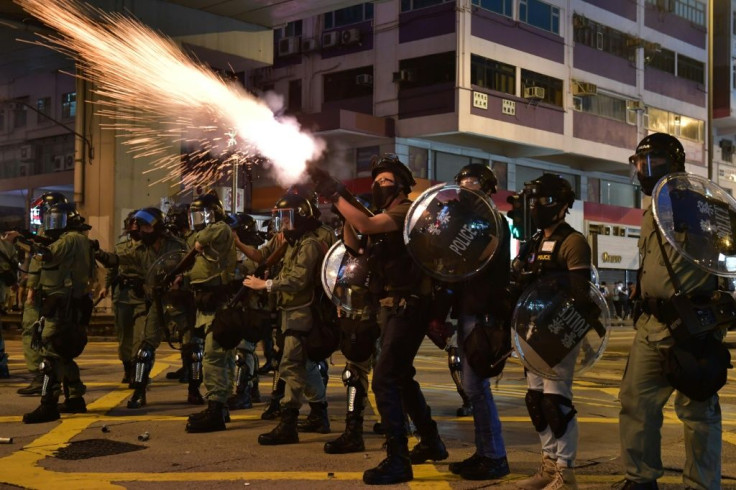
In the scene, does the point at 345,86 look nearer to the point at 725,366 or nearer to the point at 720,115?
the point at 720,115

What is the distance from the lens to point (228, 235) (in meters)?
8.79

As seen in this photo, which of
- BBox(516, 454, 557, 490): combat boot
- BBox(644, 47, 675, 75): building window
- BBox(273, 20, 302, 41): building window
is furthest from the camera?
BBox(644, 47, 675, 75): building window

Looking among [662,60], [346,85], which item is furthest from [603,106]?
[346,85]

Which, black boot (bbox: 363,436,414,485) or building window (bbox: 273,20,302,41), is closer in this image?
black boot (bbox: 363,436,414,485)

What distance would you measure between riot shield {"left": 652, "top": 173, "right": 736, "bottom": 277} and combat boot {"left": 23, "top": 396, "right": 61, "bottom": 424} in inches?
221

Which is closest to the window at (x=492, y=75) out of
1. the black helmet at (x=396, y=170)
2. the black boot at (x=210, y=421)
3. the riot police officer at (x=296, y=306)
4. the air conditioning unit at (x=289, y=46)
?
the air conditioning unit at (x=289, y=46)

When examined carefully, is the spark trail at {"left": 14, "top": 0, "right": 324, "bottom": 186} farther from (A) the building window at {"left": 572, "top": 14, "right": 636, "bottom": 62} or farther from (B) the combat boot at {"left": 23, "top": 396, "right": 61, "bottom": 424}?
(A) the building window at {"left": 572, "top": 14, "right": 636, "bottom": 62}

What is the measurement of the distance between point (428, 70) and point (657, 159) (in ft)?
91.8

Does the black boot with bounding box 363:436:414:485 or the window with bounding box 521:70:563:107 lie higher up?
the window with bounding box 521:70:563:107

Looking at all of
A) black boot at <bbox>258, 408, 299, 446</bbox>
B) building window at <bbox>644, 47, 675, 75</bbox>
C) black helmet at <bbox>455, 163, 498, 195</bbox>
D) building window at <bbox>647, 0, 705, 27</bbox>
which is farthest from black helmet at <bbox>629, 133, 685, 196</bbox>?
building window at <bbox>647, 0, 705, 27</bbox>

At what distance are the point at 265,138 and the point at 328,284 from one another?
5.19ft

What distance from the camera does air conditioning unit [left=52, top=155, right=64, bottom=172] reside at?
37.2m

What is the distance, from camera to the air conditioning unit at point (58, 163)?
3721 cm

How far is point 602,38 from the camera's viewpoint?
38875 millimetres
